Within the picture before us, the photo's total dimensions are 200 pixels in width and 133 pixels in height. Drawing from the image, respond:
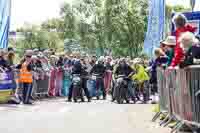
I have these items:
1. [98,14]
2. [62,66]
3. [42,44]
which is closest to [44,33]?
[42,44]

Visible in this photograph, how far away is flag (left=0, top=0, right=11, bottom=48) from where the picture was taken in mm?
23031

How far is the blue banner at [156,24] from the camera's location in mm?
22062

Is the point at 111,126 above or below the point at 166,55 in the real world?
below

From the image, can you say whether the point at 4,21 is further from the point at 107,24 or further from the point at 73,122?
the point at 107,24

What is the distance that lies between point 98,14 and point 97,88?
30301mm

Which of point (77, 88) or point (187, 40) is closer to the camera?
point (187, 40)

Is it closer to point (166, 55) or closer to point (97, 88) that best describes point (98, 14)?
point (97, 88)

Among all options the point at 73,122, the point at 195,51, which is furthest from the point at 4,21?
the point at 195,51

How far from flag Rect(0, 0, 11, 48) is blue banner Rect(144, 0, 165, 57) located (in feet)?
17.8

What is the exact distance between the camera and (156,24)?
22750 mm

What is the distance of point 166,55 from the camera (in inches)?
591

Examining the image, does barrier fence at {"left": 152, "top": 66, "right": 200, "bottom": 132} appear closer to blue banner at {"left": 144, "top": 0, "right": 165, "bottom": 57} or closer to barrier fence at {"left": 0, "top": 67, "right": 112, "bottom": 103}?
barrier fence at {"left": 0, "top": 67, "right": 112, "bottom": 103}

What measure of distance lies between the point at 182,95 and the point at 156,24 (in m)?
12.0

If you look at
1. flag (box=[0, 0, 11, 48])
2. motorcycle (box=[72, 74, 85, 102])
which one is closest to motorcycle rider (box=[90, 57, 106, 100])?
motorcycle (box=[72, 74, 85, 102])
